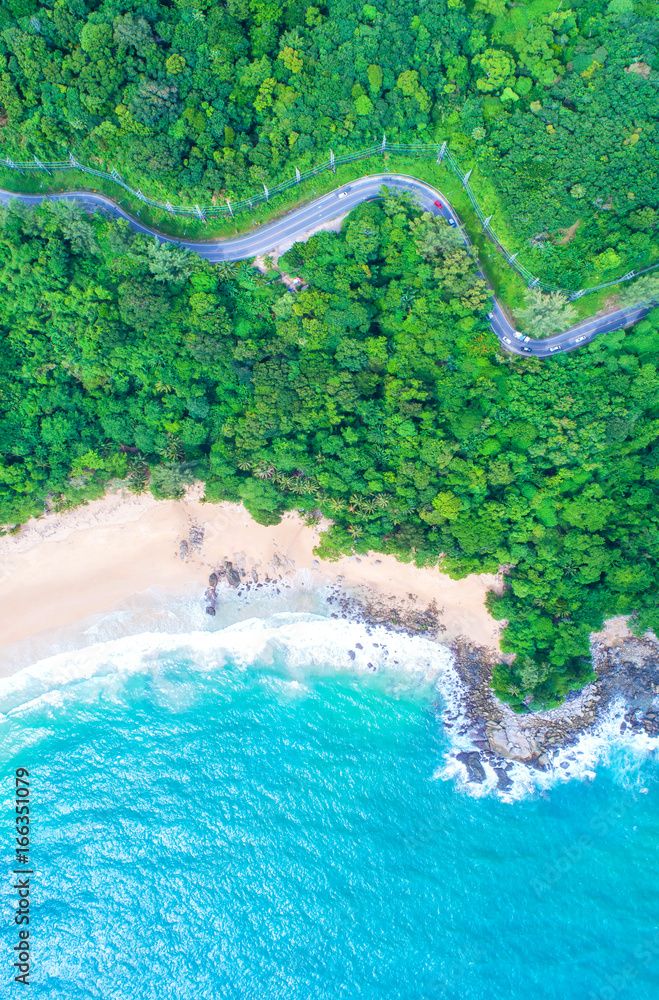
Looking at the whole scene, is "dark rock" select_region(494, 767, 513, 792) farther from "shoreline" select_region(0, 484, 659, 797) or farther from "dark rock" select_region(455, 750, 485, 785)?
"dark rock" select_region(455, 750, 485, 785)

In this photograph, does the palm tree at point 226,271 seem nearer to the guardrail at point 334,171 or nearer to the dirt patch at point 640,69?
the guardrail at point 334,171

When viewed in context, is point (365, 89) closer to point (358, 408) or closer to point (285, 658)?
point (358, 408)

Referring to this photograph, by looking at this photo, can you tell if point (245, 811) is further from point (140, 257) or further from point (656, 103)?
point (656, 103)

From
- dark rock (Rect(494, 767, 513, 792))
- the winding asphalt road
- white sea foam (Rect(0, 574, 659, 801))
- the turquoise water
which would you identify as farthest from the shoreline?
the winding asphalt road

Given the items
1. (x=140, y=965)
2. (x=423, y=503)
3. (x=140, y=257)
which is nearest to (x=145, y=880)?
(x=140, y=965)

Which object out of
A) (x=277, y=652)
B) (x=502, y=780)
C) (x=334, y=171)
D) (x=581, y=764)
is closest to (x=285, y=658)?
(x=277, y=652)

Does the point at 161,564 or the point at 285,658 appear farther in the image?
the point at 285,658
